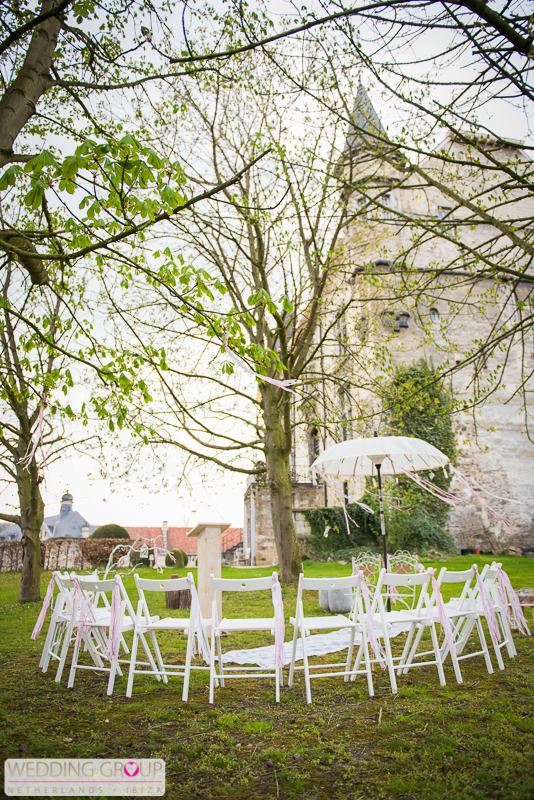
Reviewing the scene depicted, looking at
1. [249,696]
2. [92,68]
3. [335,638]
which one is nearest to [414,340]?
[335,638]

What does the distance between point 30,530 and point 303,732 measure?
25.4 feet

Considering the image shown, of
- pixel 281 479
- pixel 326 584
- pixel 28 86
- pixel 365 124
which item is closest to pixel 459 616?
pixel 326 584

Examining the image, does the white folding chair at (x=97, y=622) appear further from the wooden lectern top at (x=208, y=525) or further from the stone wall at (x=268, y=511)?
the stone wall at (x=268, y=511)

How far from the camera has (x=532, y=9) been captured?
480 centimetres

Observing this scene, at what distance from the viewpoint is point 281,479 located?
35.6 feet

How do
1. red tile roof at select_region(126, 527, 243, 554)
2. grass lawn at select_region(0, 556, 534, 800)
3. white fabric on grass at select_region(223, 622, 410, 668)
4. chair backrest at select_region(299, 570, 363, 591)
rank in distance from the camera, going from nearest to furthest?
grass lawn at select_region(0, 556, 534, 800), chair backrest at select_region(299, 570, 363, 591), white fabric on grass at select_region(223, 622, 410, 668), red tile roof at select_region(126, 527, 243, 554)

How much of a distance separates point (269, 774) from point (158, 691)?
1.90 metres

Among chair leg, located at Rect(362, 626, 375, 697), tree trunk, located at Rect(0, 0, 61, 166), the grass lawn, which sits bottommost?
the grass lawn

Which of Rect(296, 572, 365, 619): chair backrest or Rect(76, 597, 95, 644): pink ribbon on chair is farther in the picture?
Rect(76, 597, 95, 644): pink ribbon on chair

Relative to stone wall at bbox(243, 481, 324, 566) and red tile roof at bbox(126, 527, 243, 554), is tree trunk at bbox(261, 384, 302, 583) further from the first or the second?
red tile roof at bbox(126, 527, 243, 554)

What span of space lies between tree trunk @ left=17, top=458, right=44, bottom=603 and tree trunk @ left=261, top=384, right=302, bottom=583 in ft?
14.4

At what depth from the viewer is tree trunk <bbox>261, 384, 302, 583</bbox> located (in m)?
10.5

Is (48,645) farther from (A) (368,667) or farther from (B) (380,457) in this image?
(B) (380,457)

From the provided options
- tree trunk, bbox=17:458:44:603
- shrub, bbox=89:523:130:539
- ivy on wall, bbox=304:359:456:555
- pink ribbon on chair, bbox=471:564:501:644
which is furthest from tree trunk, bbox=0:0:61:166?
shrub, bbox=89:523:130:539
